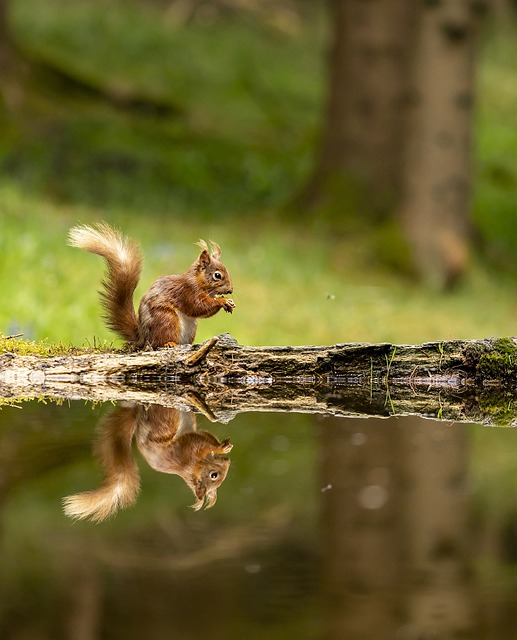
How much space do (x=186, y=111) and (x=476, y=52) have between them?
5.79m

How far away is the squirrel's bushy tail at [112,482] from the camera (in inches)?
102

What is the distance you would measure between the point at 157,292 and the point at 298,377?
27.1 inches

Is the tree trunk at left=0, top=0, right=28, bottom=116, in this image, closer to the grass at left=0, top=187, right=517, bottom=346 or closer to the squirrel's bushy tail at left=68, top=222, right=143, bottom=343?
the grass at left=0, top=187, right=517, bottom=346

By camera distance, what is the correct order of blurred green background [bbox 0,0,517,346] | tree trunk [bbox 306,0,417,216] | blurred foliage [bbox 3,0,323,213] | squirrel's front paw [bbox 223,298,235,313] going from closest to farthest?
squirrel's front paw [bbox 223,298,235,313] → blurred green background [bbox 0,0,517,346] → tree trunk [bbox 306,0,417,216] → blurred foliage [bbox 3,0,323,213]

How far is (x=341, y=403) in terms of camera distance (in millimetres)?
4270

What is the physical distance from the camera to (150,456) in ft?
10.1

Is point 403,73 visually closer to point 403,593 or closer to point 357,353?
point 357,353

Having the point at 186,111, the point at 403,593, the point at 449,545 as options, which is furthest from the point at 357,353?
the point at 186,111

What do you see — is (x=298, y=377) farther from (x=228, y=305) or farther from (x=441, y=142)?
(x=441, y=142)

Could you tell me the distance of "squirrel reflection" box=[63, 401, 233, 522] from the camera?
2.67 m

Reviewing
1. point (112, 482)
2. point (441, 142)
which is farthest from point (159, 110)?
point (112, 482)

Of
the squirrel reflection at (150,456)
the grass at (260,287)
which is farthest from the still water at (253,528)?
the grass at (260,287)

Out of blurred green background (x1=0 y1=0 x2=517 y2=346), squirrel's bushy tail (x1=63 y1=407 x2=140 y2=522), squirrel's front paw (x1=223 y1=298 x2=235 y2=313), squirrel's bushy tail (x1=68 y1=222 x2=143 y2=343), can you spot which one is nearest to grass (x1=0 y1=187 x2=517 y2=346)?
blurred green background (x1=0 y1=0 x2=517 y2=346)

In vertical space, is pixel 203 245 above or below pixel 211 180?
below
